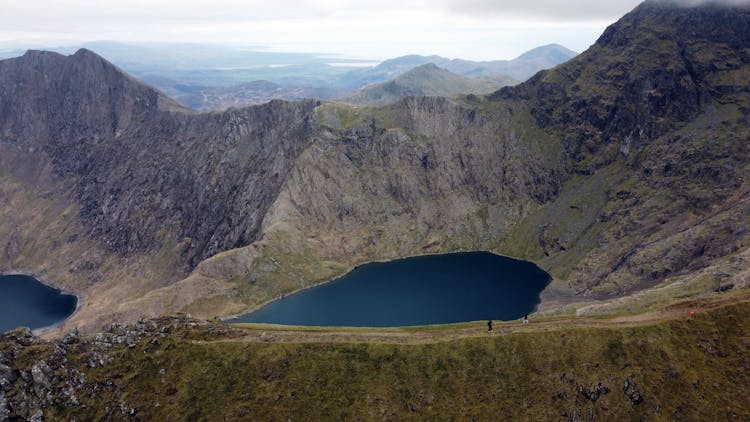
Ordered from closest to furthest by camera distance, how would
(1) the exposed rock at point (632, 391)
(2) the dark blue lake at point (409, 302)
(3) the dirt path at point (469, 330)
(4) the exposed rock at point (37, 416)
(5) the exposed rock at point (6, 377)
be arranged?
(1) the exposed rock at point (632, 391) → (4) the exposed rock at point (37, 416) → (5) the exposed rock at point (6, 377) → (3) the dirt path at point (469, 330) → (2) the dark blue lake at point (409, 302)

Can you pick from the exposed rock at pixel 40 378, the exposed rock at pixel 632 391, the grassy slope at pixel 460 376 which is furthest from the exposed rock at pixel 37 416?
the exposed rock at pixel 632 391

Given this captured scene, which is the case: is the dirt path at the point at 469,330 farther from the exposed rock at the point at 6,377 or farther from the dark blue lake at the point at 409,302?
the dark blue lake at the point at 409,302

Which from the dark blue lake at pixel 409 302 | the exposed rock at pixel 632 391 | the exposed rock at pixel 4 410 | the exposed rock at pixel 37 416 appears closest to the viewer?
the exposed rock at pixel 4 410

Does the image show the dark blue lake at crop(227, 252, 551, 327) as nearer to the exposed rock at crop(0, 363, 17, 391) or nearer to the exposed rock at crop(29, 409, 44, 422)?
the exposed rock at crop(29, 409, 44, 422)

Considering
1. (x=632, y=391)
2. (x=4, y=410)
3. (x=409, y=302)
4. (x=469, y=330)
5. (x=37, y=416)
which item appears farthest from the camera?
(x=409, y=302)

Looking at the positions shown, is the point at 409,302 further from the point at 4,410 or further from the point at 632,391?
the point at 4,410

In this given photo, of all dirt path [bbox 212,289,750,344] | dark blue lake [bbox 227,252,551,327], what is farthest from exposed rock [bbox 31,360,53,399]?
dark blue lake [bbox 227,252,551,327]

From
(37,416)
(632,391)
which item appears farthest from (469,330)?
(37,416)
